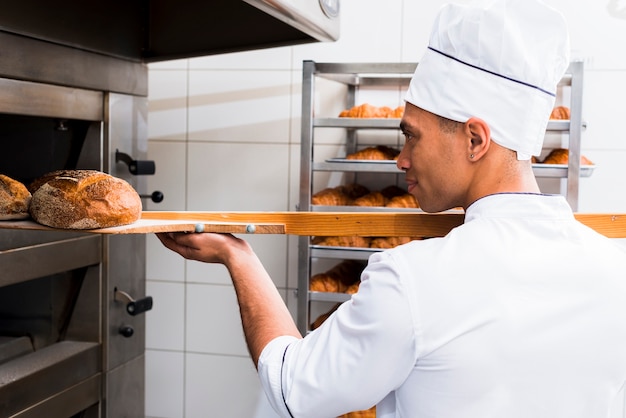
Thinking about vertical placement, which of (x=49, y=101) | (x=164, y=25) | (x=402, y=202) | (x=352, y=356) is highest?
(x=164, y=25)

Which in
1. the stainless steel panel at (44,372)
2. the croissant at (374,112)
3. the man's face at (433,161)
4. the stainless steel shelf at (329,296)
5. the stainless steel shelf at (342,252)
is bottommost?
the stainless steel panel at (44,372)

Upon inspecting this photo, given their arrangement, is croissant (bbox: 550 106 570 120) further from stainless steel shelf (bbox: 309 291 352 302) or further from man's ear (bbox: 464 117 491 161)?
man's ear (bbox: 464 117 491 161)

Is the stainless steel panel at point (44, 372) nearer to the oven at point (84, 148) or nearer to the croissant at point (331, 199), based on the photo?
the oven at point (84, 148)

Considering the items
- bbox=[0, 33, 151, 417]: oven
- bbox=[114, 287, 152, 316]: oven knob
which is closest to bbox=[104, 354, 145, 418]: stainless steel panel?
bbox=[0, 33, 151, 417]: oven

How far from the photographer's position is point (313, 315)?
266 centimetres

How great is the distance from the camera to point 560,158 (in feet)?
7.32

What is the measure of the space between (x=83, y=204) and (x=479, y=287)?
633mm

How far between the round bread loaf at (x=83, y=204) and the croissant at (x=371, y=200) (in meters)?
1.12

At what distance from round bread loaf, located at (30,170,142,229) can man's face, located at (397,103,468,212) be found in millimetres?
456

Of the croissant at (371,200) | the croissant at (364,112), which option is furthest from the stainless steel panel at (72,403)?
the croissant at (364,112)

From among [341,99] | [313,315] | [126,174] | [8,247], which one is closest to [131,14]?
[126,174]

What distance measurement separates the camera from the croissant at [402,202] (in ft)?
7.30

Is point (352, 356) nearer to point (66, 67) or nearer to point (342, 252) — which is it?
point (66, 67)

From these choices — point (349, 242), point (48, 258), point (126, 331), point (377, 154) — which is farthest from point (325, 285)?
point (48, 258)
